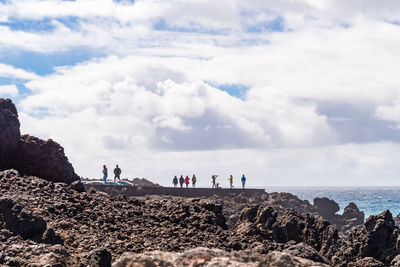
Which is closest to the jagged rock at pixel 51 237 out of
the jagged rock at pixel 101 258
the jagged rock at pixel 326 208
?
the jagged rock at pixel 101 258

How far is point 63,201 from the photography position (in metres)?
24.6

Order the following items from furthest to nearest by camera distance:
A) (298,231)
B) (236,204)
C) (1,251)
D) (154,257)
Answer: (236,204), (298,231), (1,251), (154,257)

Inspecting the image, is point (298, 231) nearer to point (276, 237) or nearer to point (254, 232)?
point (276, 237)

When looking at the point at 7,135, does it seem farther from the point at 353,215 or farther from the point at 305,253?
the point at 353,215

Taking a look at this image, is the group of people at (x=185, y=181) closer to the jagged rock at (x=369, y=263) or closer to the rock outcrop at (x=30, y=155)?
the rock outcrop at (x=30, y=155)

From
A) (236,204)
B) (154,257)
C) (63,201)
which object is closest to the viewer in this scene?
(154,257)

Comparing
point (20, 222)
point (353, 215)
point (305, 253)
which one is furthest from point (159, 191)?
point (305, 253)

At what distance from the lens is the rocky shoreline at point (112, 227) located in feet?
62.2

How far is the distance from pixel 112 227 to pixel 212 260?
1527cm

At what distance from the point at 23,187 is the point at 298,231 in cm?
1241

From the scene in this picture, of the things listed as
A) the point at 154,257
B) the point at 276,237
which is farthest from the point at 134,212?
the point at 154,257

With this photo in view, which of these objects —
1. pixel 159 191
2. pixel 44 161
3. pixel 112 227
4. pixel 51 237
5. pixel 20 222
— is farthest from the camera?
pixel 159 191

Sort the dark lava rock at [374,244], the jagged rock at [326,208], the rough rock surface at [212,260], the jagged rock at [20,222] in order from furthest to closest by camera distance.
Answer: the jagged rock at [326,208] < the dark lava rock at [374,244] < the jagged rock at [20,222] < the rough rock surface at [212,260]

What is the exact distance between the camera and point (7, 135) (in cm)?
3016
